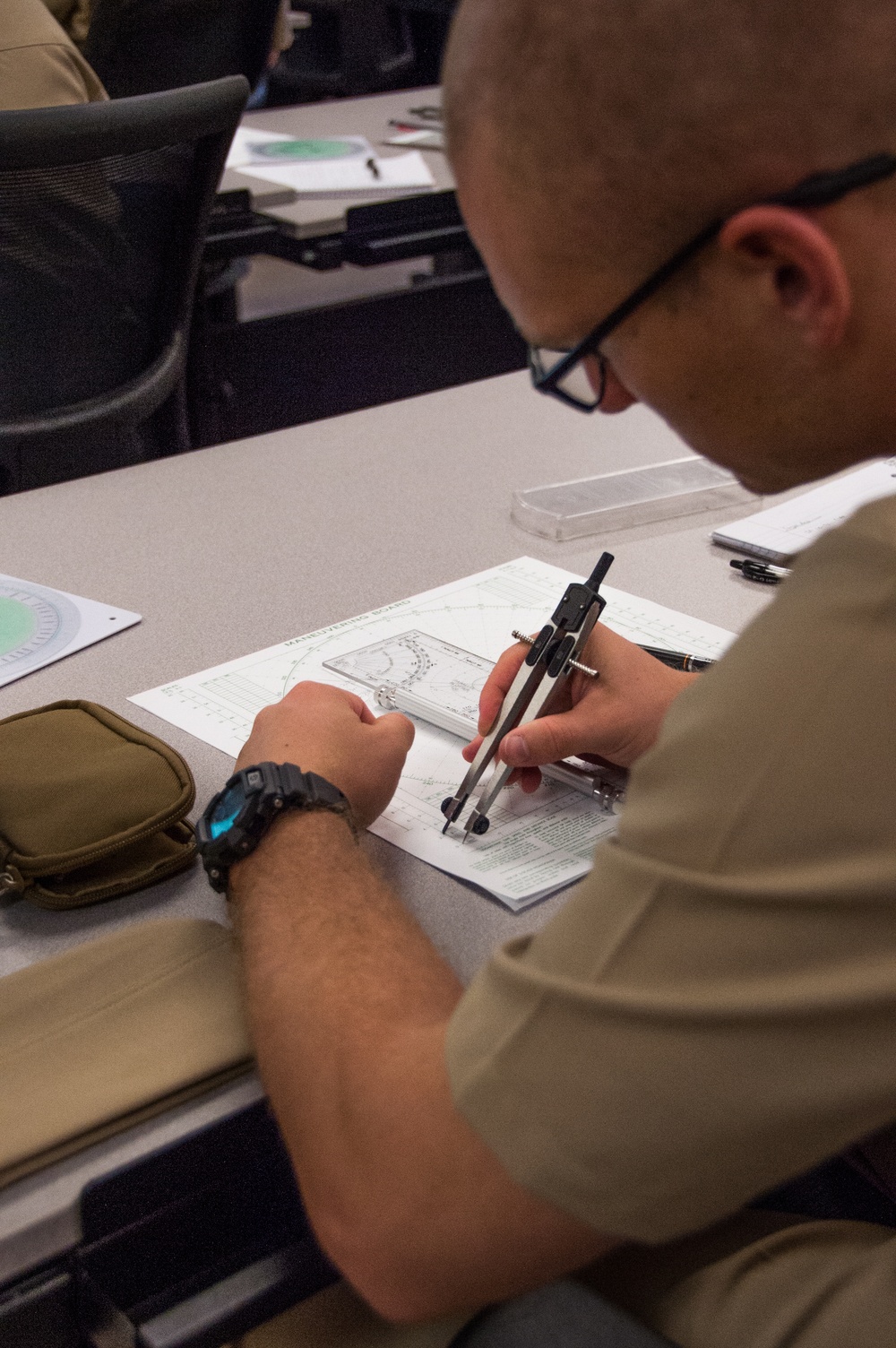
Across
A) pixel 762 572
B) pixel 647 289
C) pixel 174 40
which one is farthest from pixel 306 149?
pixel 647 289

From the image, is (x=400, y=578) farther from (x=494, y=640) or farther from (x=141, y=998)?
(x=141, y=998)

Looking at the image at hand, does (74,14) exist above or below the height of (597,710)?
above

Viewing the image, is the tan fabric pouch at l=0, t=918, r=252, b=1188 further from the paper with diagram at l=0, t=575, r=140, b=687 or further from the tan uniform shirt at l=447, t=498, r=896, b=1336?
the paper with diagram at l=0, t=575, r=140, b=687

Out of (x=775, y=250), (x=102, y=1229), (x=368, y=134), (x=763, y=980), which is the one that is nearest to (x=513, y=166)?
(x=775, y=250)

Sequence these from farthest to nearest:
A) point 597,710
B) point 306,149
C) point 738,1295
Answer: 1. point 306,149
2. point 597,710
3. point 738,1295

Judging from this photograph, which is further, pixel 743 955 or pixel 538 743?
pixel 538 743

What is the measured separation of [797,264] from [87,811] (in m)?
0.52

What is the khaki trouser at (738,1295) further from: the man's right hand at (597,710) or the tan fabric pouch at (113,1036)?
the man's right hand at (597,710)

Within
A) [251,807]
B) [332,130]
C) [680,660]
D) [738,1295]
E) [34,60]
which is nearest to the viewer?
[738,1295]

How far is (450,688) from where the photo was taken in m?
1.02

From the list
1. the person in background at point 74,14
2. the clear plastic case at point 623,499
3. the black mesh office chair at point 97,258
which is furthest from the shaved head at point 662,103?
the person in background at point 74,14

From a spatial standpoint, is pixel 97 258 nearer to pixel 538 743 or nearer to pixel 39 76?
pixel 39 76

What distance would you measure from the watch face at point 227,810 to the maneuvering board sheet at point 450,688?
11 centimetres

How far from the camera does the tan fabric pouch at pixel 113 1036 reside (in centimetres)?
63
